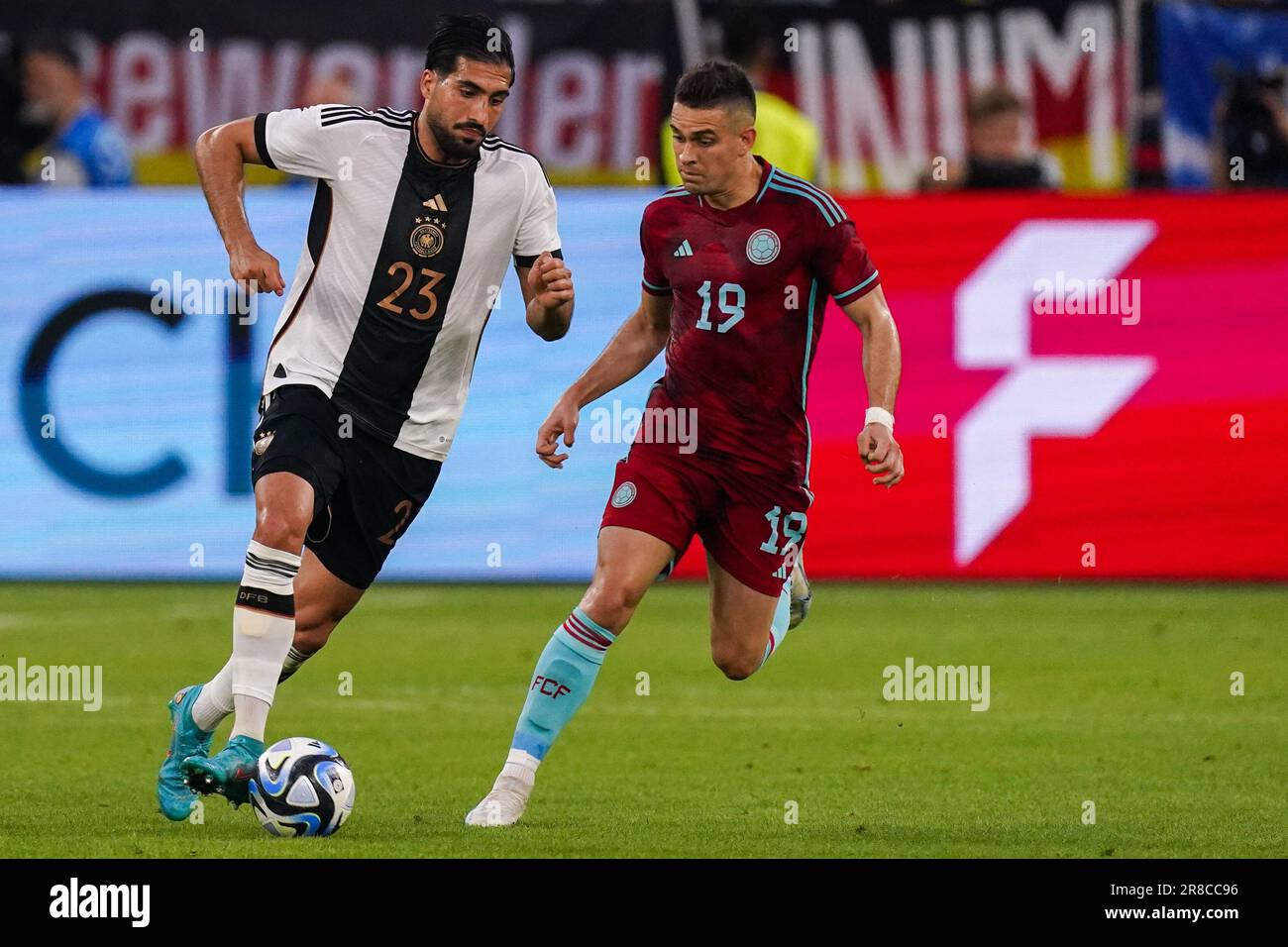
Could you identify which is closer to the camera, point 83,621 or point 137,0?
point 83,621

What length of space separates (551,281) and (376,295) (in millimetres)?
646

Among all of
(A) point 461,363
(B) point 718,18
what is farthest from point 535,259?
(B) point 718,18

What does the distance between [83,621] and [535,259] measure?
229 inches

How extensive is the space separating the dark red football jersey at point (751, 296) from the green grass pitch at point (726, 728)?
4.29 feet

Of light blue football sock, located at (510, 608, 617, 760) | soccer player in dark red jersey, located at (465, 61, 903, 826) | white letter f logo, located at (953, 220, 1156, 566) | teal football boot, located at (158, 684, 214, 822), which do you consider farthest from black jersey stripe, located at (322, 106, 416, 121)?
white letter f logo, located at (953, 220, 1156, 566)

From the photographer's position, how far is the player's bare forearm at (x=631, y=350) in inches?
302

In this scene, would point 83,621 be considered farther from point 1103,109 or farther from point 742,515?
point 1103,109

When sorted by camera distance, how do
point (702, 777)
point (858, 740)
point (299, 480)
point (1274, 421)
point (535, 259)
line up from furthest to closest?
point (1274, 421) → point (858, 740) → point (702, 777) → point (535, 259) → point (299, 480)

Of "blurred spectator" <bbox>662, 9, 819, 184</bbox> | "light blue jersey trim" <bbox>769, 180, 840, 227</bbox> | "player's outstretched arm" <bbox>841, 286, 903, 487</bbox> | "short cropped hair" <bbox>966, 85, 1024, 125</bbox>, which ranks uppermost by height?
"short cropped hair" <bbox>966, 85, 1024, 125</bbox>

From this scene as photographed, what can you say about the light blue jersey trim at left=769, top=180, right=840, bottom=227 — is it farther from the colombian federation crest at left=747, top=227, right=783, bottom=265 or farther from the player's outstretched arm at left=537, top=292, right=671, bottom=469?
the player's outstretched arm at left=537, top=292, right=671, bottom=469

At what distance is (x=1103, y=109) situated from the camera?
16859mm

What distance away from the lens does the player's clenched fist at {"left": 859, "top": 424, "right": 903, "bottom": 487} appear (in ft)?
22.5

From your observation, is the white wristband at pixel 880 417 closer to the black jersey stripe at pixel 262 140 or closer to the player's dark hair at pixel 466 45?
the player's dark hair at pixel 466 45
